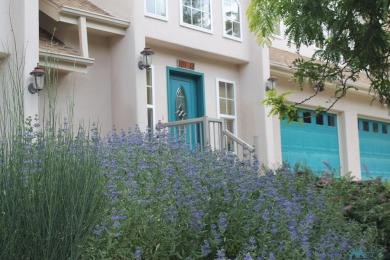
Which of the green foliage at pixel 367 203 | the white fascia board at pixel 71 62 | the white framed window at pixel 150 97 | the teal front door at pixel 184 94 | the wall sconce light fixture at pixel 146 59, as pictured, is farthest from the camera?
the teal front door at pixel 184 94

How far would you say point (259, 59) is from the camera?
1450 cm

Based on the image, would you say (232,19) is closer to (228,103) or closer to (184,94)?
(228,103)

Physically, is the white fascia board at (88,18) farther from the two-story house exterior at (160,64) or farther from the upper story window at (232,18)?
the upper story window at (232,18)

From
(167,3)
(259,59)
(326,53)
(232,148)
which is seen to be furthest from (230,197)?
(259,59)

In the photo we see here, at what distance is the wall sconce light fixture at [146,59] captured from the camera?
11595 mm

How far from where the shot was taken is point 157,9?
1264 cm

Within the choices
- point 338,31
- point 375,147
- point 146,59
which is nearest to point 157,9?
point 146,59

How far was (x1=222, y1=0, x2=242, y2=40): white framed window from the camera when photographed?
14.2 m

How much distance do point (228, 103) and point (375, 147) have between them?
23.6ft

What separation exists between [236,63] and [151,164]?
8.37 m

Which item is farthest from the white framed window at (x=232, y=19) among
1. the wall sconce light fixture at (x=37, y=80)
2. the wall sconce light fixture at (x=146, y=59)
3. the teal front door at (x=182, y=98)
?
the wall sconce light fixture at (x=37, y=80)

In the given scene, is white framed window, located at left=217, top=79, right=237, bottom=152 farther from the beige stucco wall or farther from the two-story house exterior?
the beige stucco wall

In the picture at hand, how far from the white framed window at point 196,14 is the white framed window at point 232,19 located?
19.5 inches

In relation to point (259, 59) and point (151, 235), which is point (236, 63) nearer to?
point (259, 59)
